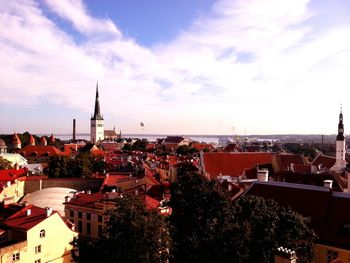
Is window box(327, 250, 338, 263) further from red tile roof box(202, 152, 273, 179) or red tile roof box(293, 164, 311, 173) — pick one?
red tile roof box(202, 152, 273, 179)

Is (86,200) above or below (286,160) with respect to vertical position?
below

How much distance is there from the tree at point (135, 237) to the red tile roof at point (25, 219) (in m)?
11.5

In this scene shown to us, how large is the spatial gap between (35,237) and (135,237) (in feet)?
43.0

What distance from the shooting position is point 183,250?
19453mm

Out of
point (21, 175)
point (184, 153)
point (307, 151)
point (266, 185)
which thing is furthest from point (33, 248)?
point (307, 151)

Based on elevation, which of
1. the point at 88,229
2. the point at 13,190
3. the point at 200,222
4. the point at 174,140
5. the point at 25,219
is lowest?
the point at 88,229

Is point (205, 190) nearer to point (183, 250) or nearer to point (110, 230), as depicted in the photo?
point (183, 250)

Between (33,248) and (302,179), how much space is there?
23.4 m

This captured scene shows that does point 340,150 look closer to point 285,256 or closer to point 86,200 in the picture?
point 86,200

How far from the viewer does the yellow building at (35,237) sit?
1047 inches

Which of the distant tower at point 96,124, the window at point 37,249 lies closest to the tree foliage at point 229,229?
the window at point 37,249

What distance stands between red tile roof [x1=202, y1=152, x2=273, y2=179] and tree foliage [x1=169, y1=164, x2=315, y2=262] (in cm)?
3095

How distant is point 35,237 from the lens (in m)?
28.0

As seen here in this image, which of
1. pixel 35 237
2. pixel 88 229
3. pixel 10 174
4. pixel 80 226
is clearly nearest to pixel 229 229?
pixel 35 237
